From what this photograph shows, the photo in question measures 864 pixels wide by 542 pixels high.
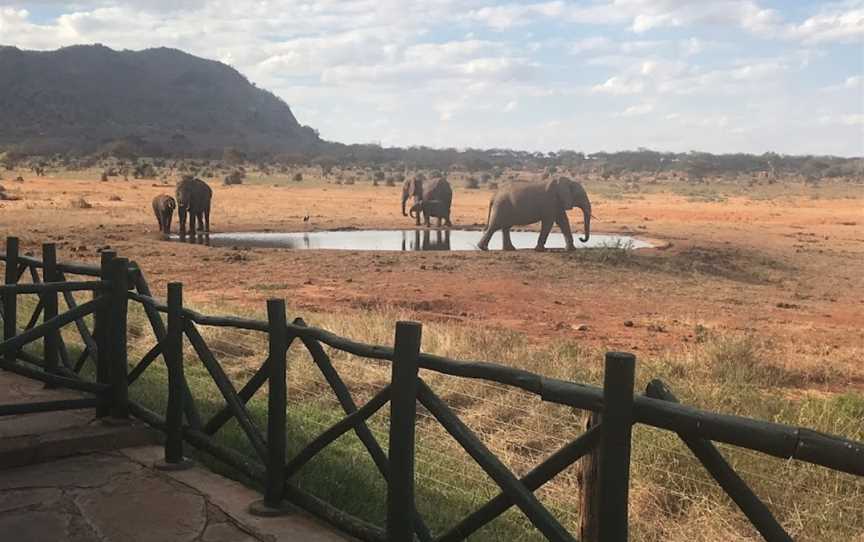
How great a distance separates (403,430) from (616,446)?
3.49ft

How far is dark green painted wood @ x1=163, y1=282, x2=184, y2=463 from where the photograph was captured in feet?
16.7

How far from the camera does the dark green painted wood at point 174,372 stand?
509cm

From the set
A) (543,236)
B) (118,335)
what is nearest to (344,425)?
(118,335)

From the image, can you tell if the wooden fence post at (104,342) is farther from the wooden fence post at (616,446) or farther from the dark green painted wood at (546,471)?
the wooden fence post at (616,446)

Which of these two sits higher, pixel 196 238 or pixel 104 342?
pixel 104 342

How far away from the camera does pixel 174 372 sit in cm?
513

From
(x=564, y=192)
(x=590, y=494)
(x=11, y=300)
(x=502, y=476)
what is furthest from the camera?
(x=564, y=192)

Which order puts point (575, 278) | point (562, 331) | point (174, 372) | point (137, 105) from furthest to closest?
point (137, 105), point (575, 278), point (562, 331), point (174, 372)

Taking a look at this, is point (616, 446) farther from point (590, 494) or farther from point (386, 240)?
point (386, 240)

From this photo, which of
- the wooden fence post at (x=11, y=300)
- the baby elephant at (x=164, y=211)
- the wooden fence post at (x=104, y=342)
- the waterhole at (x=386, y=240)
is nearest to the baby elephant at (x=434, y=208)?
the waterhole at (x=386, y=240)

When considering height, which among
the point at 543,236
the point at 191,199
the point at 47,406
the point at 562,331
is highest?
the point at 191,199

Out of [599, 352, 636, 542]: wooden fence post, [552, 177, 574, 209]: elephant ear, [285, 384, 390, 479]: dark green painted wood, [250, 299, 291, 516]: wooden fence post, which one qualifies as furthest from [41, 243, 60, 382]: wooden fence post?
[552, 177, 574, 209]: elephant ear

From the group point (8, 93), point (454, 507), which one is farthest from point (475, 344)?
point (8, 93)

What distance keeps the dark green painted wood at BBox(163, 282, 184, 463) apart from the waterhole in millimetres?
16723
